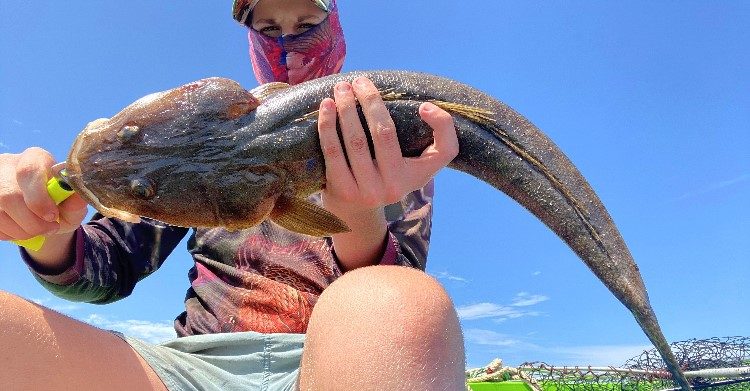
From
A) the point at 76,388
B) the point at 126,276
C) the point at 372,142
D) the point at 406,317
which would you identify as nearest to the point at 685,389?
the point at 406,317

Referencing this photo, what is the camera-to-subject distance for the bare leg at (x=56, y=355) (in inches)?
77.9

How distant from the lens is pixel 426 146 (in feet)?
8.98

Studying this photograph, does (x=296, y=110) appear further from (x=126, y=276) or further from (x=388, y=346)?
(x=126, y=276)

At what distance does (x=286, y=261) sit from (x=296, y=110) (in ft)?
3.37

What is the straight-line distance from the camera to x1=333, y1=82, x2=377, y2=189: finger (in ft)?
8.55

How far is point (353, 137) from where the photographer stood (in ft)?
8.62

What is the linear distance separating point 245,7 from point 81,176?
2412mm

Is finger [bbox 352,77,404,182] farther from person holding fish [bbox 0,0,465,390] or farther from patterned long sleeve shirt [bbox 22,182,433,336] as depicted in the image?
patterned long sleeve shirt [bbox 22,182,433,336]

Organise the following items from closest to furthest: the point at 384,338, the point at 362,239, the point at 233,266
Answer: the point at 384,338
the point at 362,239
the point at 233,266

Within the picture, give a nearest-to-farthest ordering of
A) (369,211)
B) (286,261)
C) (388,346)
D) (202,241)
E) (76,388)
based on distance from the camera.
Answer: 1. (388,346)
2. (76,388)
3. (369,211)
4. (286,261)
5. (202,241)

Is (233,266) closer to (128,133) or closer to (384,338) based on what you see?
(128,133)

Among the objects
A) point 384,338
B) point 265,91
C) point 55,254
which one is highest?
point 265,91

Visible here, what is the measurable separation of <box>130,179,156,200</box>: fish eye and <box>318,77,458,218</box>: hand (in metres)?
0.77

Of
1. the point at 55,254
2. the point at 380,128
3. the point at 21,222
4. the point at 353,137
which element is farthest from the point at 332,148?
the point at 55,254
